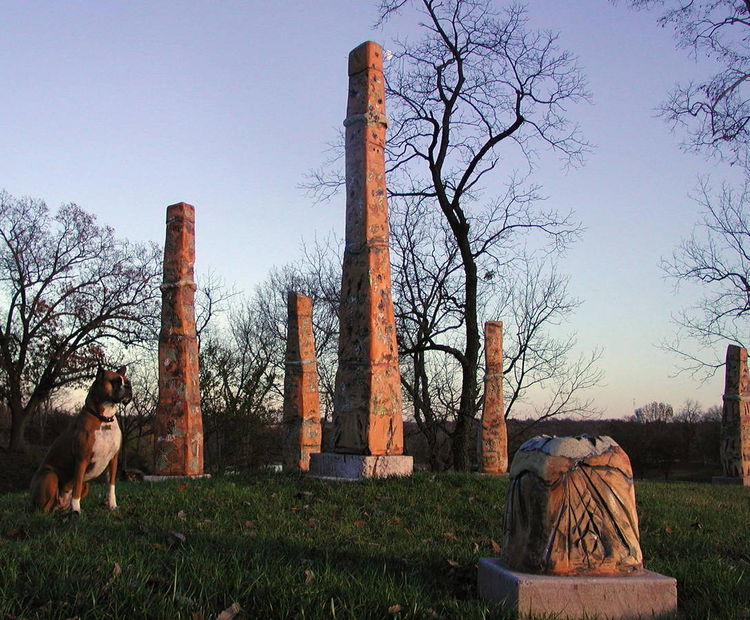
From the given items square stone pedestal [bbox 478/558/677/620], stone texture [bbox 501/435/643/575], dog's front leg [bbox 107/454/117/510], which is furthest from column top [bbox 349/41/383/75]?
square stone pedestal [bbox 478/558/677/620]

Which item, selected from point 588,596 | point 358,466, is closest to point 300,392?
point 358,466

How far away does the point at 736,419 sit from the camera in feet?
60.3

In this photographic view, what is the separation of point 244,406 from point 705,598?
25362 mm

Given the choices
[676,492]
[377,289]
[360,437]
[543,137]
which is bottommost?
[676,492]

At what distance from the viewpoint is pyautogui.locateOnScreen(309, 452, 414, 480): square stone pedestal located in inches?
362

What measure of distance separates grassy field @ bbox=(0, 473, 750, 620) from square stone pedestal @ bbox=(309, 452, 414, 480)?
27 centimetres

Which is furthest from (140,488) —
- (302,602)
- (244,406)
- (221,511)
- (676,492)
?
(244,406)

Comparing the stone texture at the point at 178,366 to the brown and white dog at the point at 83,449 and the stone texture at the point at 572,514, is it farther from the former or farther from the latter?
the stone texture at the point at 572,514

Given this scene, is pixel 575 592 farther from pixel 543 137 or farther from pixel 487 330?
pixel 543 137

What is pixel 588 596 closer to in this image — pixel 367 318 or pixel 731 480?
pixel 367 318

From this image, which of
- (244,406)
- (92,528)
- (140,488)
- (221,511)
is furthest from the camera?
(244,406)

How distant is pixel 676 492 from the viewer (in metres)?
11.5

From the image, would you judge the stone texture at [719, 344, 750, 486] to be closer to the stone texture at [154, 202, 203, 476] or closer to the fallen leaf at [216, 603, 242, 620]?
the stone texture at [154, 202, 203, 476]

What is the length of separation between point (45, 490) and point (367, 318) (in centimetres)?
435
